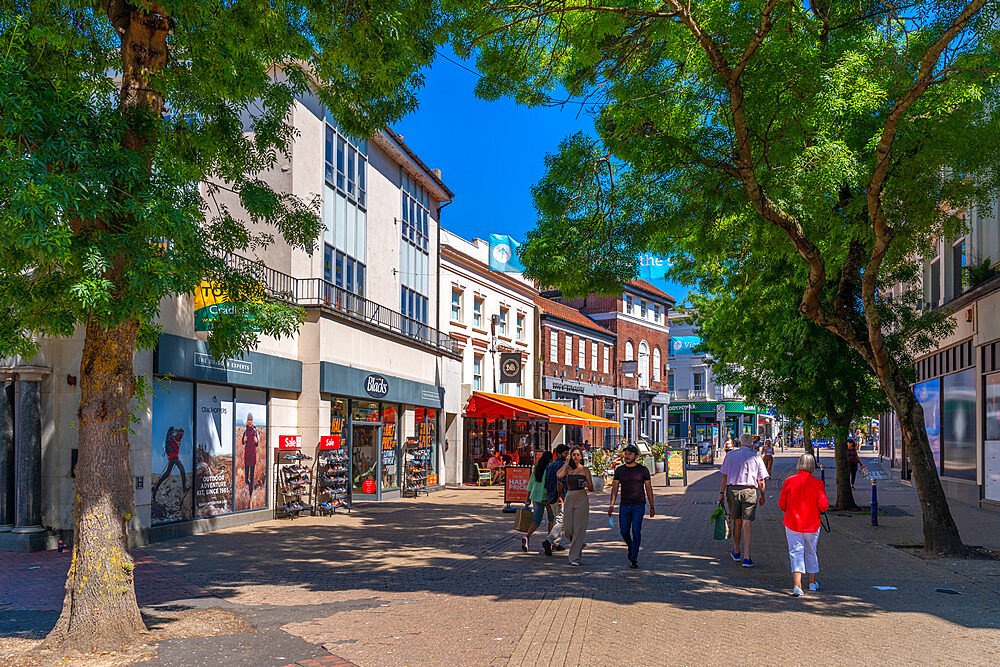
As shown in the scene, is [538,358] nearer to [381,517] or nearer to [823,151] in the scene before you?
[381,517]

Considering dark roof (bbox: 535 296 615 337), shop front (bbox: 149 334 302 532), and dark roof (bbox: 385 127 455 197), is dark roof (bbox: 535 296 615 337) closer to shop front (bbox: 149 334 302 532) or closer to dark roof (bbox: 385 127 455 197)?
dark roof (bbox: 385 127 455 197)

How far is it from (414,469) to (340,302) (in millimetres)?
5877

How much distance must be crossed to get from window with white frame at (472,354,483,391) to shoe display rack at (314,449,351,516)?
45.4 feet

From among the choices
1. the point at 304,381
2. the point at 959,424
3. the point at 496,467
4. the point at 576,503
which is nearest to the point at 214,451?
the point at 304,381

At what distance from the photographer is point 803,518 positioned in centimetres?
955

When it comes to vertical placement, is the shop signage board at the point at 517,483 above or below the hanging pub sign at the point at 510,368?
below

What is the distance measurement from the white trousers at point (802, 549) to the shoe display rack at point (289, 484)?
37.1 ft

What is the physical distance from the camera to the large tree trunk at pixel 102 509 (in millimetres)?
7238

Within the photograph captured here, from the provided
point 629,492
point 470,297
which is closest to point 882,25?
point 629,492

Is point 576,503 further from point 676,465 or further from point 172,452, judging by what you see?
point 676,465

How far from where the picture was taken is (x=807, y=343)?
18938 mm

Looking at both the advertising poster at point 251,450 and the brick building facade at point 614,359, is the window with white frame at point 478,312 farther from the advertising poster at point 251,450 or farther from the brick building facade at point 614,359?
the advertising poster at point 251,450

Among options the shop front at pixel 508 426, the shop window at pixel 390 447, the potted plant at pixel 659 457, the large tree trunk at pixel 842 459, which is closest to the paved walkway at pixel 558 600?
the large tree trunk at pixel 842 459

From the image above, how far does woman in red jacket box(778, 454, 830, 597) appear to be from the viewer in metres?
9.48
